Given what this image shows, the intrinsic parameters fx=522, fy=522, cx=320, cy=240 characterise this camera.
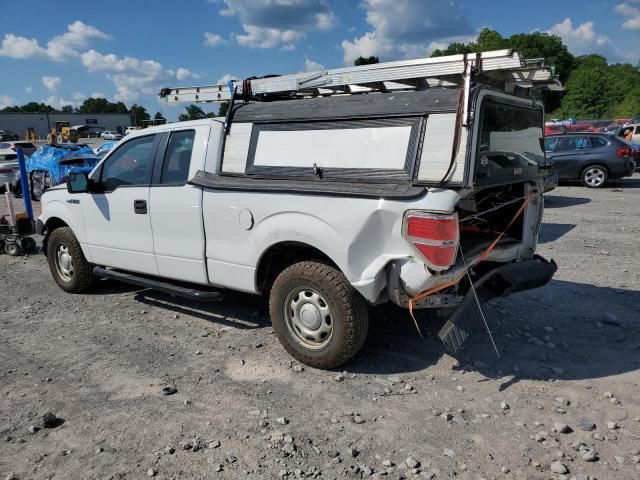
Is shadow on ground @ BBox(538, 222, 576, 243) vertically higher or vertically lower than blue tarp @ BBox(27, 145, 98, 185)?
lower

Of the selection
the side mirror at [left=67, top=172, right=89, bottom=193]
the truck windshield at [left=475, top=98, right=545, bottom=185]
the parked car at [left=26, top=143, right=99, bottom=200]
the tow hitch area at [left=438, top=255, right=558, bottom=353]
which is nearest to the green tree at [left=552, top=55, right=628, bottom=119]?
the parked car at [left=26, top=143, right=99, bottom=200]

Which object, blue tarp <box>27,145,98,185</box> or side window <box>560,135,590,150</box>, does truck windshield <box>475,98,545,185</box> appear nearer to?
side window <box>560,135,590,150</box>

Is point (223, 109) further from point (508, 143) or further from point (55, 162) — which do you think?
point (55, 162)

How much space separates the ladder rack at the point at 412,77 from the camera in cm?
348

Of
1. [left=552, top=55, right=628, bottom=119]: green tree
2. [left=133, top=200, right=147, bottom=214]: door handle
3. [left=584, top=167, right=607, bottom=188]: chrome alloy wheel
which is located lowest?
[left=584, top=167, right=607, bottom=188]: chrome alloy wheel

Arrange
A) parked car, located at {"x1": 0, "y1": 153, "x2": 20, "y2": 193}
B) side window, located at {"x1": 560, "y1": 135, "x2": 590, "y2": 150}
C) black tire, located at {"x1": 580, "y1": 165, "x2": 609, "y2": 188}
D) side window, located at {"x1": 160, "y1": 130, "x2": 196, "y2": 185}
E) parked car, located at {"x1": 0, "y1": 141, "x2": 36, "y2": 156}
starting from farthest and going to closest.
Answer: parked car, located at {"x1": 0, "y1": 141, "x2": 36, "y2": 156} < parked car, located at {"x1": 0, "y1": 153, "x2": 20, "y2": 193} < side window, located at {"x1": 560, "y1": 135, "x2": 590, "y2": 150} < black tire, located at {"x1": 580, "y1": 165, "x2": 609, "y2": 188} < side window, located at {"x1": 160, "y1": 130, "x2": 196, "y2": 185}

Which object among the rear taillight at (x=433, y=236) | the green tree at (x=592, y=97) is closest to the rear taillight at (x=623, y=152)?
the rear taillight at (x=433, y=236)

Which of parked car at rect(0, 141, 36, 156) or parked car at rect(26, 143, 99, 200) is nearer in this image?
parked car at rect(26, 143, 99, 200)

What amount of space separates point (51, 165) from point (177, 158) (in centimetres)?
1274

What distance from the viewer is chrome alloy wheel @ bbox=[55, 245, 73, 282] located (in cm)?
621

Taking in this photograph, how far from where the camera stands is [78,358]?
4.52 meters

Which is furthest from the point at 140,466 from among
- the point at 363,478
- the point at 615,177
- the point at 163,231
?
the point at 615,177

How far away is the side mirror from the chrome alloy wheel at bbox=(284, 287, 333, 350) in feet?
9.19

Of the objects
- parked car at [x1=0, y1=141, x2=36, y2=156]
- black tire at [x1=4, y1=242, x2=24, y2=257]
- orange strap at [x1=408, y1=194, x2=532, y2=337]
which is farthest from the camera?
parked car at [x1=0, y1=141, x2=36, y2=156]
